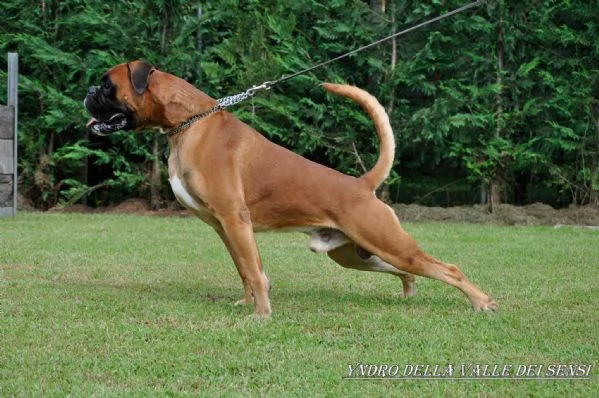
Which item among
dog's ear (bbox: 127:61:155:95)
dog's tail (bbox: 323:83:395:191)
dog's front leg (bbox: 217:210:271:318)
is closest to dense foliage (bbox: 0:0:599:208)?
dog's tail (bbox: 323:83:395:191)

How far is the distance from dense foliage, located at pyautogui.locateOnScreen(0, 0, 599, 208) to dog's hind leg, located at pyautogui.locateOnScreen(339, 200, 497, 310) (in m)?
6.59

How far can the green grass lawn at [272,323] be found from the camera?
13.2ft

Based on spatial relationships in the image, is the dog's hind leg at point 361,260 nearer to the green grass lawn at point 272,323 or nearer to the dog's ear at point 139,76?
the green grass lawn at point 272,323

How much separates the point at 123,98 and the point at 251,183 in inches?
42.1

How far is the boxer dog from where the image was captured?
5.74 m

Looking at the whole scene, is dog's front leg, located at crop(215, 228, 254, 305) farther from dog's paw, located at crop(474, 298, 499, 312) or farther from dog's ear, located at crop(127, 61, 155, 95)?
dog's paw, located at crop(474, 298, 499, 312)

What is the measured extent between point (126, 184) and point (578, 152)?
6.77m

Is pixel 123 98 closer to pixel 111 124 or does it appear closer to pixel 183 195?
pixel 111 124

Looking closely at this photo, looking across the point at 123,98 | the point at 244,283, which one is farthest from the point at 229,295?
the point at 123,98

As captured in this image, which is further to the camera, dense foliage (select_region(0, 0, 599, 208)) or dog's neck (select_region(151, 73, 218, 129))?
dense foliage (select_region(0, 0, 599, 208))

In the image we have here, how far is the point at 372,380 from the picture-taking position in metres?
4.07

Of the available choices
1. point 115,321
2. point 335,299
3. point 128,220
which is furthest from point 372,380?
point 128,220

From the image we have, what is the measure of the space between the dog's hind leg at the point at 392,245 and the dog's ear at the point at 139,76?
1.66m

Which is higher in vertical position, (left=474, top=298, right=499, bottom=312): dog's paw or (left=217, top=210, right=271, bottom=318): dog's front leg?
(left=217, top=210, right=271, bottom=318): dog's front leg
